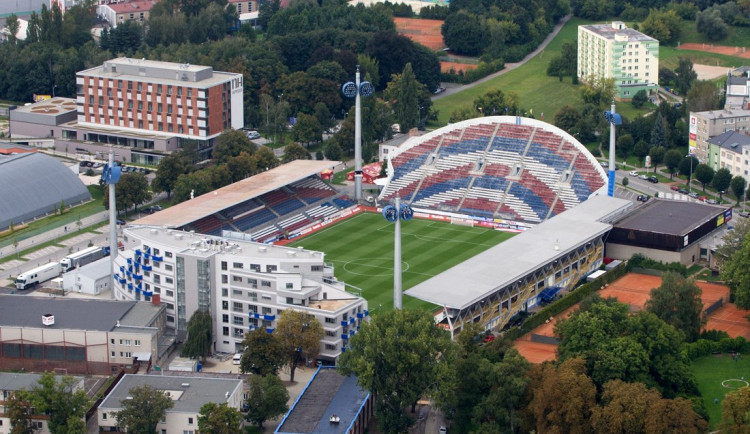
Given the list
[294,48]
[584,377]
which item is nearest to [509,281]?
[584,377]

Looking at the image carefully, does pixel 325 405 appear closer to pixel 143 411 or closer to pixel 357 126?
pixel 143 411

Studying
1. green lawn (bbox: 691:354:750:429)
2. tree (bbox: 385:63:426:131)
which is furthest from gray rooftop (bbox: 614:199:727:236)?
tree (bbox: 385:63:426:131)

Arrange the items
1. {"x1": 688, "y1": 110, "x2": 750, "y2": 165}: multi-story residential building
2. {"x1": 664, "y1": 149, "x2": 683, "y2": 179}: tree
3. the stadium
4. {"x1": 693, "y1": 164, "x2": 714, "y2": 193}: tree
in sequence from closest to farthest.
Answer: the stadium, {"x1": 693, "y1": 164, "x2": 714, "y2": 193}: tree, {"x1": 664, "y1": 149, "x2": 683, "y2": 179}: tree, {"x1": 688, "y1": 110, "x2": 750, "y2": 165}: multi-story residential building

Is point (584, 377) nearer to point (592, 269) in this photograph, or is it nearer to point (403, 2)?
point (592, 269)

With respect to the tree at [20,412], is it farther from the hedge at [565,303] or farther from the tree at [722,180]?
the tree at [722,180]

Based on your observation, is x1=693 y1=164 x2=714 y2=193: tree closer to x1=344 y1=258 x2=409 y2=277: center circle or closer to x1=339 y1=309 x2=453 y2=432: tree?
x1=344 y1=258 x2=409 y2=277: center circle

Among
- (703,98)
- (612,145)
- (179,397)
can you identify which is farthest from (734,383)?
(703,98)

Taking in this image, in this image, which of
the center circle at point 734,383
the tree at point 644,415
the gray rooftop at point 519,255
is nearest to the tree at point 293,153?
the gray rooftop at point 519,255
